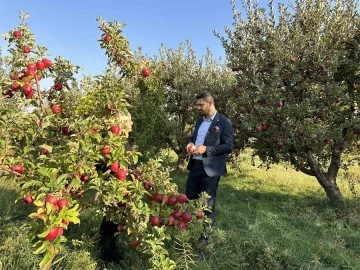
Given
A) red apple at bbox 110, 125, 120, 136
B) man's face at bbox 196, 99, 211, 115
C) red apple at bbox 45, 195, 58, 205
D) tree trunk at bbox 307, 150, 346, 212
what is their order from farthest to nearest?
tree trunk at bbox 307, 150, 346, 212
man's face at bbox 196, 99, 211, 115
red apple at bbox 110, 125, 120, 136
red apple at bbox 45, 195, 58, 205

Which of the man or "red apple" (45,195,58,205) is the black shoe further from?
"red apple" (45,195,58,205)

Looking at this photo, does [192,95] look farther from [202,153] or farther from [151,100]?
[202,153]

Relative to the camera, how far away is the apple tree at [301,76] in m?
7.45

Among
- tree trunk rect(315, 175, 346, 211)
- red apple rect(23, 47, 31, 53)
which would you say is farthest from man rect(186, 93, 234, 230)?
tree trunk rect(315, 175, 346, 211)

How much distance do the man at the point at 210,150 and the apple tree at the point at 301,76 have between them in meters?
2.45

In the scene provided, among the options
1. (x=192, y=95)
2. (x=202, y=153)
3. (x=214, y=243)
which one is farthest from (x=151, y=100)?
(x=214, y=243)

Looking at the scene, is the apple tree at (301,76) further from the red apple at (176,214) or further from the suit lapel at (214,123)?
the red apple at (176,214)

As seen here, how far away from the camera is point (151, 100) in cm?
973

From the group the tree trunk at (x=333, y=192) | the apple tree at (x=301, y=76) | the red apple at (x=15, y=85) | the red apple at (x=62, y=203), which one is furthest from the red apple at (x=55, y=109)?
the tree trunk at (x=333, y=192)

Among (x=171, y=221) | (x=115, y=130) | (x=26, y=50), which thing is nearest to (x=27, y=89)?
(x=26, y=50)

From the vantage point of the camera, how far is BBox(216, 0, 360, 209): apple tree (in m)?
7.45

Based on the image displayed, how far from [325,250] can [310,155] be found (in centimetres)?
327

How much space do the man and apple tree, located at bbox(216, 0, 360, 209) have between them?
2.45m

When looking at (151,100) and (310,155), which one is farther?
(151,100)
